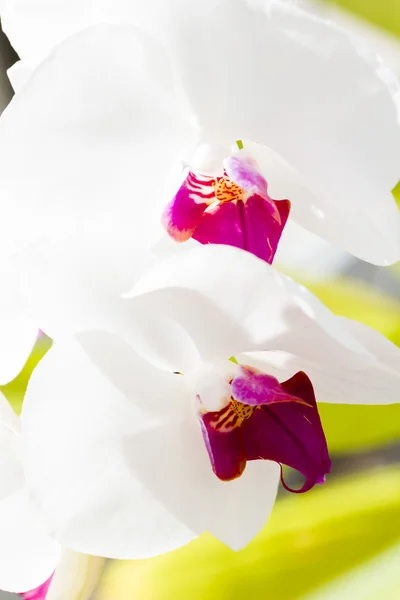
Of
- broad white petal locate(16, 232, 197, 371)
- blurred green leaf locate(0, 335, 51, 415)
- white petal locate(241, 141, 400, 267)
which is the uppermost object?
white petal locate(241, 141, 400, 267)

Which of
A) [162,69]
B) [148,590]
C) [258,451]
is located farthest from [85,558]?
[162,69]

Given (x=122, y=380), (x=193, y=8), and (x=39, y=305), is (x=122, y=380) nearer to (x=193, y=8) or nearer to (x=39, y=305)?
(x=39, y=305)

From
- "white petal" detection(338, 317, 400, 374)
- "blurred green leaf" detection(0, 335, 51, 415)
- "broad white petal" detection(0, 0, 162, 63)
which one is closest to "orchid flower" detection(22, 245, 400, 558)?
"white petal" detection(338, 317, 400, 374)

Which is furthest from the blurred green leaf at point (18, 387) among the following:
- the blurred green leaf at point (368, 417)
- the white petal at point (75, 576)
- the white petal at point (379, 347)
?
the white petal at point (379, 347)

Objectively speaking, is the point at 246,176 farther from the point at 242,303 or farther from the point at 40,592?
the point at 40,592

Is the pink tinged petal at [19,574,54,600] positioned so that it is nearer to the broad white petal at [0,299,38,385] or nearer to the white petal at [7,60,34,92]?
the broad white petal at [0,299,38,385]

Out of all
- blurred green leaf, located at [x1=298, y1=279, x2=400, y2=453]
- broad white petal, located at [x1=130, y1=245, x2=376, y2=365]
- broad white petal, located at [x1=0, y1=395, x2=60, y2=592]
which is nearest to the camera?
broad white petal, located at [x1=130, y1=245, x2=376, y2=365]

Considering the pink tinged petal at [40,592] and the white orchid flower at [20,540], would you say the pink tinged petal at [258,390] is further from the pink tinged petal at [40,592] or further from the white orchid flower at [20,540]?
the pink tinged petal at [40,592]
